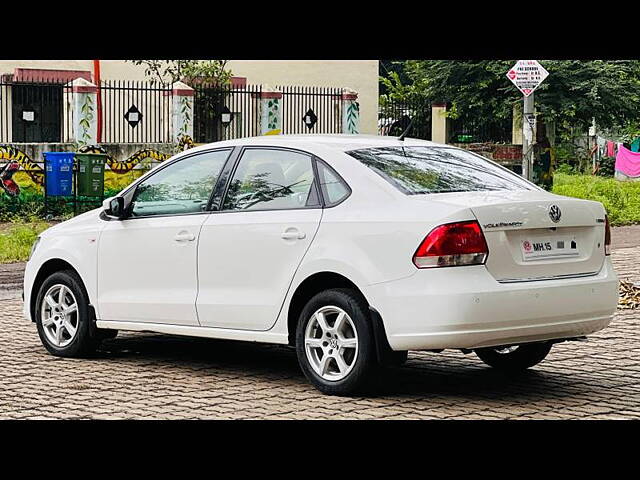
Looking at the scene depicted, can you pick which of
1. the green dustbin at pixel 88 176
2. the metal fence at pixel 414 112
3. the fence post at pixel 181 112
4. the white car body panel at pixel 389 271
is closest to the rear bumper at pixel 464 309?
the white car body panel at pixel 389 271

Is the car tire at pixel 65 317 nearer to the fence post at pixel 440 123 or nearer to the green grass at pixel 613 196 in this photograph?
the green grass at pixel 613 196

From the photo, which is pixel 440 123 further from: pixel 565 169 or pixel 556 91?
pixel 565 169

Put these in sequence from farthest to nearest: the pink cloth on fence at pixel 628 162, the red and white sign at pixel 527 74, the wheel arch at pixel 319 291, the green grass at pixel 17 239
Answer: the pink cloth on fence at pixel 628 162, the red and white sign at pixel 527 74, the green grass at pixel 17 239, the wheel arch at pixel 319 291

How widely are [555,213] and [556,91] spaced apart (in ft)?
85.4

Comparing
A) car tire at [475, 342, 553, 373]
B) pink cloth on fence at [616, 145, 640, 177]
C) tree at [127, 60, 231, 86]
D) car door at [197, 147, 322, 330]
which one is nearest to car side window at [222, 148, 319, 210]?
car door at [197, 147, 322, 330]

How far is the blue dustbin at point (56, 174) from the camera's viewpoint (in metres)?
23.8

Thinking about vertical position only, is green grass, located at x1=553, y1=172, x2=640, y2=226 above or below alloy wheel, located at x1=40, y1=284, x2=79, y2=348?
above

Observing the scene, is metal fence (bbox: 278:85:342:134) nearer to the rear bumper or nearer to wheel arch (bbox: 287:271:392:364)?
wheel arch (bbox: 287:271:392:364)

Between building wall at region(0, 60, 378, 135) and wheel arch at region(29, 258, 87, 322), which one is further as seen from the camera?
building wall at region(0, 60, 378, 135)

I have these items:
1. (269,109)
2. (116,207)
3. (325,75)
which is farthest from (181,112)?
(116,207)

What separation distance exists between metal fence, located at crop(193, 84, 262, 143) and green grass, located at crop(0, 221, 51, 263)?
6474 millimetres

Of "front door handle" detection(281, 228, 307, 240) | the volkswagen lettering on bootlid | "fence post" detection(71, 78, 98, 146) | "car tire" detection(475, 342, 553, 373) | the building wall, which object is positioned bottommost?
"car tire" detection(475, 342, 553, 373)

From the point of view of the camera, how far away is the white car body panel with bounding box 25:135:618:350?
7.62 m

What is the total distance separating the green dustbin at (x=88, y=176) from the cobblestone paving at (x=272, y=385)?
43.8 ft
